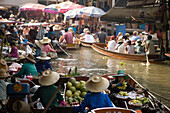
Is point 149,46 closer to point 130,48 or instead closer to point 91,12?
point 130,48

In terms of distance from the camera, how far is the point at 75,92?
352 inches

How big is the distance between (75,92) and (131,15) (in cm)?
1328

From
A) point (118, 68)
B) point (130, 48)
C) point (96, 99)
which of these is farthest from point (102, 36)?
point (96, 99)

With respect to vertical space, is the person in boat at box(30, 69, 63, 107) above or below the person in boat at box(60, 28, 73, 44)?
below

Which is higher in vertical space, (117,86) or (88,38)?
(88,38)

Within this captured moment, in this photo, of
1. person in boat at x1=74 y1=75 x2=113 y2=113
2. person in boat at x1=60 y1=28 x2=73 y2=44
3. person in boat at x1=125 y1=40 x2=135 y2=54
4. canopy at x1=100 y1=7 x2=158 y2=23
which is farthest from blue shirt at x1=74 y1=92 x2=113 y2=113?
person in boat at x1=60 y1=28 x2=73 y2=44

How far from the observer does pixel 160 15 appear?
17.9m

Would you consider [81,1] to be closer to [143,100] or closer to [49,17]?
[49,17]

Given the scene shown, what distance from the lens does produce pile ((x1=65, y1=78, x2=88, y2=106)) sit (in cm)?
848

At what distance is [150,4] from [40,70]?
12.3 meters

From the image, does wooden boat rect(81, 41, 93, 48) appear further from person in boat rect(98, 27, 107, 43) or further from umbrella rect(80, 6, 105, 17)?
umbrella rect(80, 6, 105, 17)

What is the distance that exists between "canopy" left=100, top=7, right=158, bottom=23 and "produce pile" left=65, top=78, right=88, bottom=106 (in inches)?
437

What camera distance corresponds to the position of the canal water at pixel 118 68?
13.3 m

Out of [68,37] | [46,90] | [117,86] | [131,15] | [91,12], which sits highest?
[91,12]
